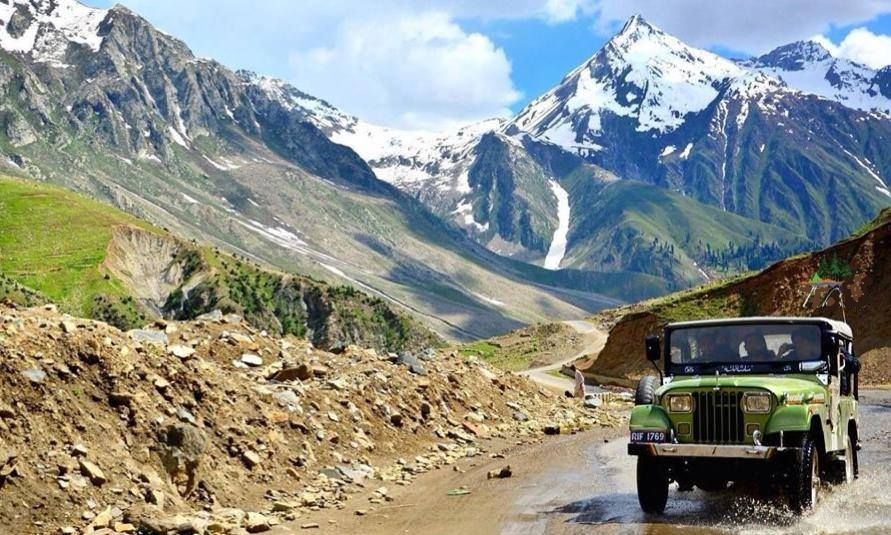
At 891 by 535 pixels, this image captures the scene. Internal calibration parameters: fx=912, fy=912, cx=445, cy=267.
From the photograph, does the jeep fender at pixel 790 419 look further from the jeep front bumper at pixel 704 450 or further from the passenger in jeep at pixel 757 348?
the passenger in jeep at pixel 757 348

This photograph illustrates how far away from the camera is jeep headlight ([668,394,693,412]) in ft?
47.6

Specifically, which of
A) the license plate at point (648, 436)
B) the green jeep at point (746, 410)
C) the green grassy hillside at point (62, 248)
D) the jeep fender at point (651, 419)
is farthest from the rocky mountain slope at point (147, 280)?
the license plate at point (648, 436)

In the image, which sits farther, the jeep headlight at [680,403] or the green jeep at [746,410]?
the jeep headlight at [680,403]

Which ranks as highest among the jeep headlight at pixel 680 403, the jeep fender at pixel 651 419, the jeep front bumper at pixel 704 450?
the jeep headlight at pixel 680 403

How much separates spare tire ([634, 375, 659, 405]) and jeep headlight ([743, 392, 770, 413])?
1548mm

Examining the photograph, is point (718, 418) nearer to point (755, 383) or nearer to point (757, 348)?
point (755, 383)

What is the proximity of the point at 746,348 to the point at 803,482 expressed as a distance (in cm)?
292

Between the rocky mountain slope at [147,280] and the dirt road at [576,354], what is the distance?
4406 cm

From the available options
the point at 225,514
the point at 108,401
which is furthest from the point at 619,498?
the point at 108,401

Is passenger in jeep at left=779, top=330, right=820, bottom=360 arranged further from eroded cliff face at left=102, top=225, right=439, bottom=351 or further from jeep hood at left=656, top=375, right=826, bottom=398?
eroded cliff face at left=102, top=225, right=439, bottom=351

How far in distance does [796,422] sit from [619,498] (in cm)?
430

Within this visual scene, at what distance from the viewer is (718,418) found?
14266 millimetres

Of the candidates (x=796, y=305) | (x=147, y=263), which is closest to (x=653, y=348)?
(x=796, y=305)

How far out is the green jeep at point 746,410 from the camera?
13758 millimetres
